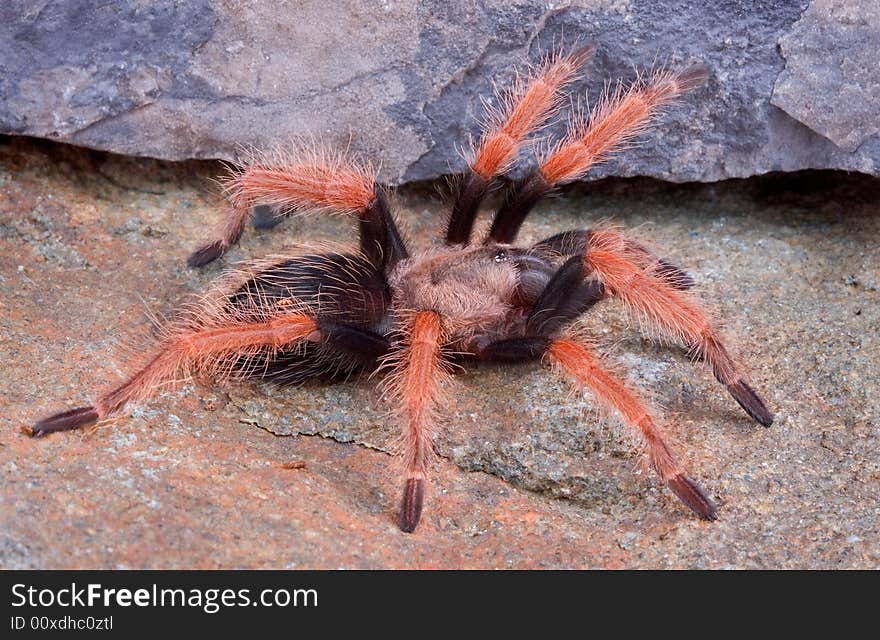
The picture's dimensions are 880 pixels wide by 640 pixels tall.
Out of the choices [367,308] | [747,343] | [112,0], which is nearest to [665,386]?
[747,343]

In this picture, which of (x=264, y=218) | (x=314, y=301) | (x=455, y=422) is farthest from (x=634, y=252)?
(x=264, y=218)

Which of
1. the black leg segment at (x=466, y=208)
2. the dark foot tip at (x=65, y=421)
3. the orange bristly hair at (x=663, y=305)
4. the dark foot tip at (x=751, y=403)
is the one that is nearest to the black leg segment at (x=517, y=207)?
the black leg segment at (x=466, y=208)

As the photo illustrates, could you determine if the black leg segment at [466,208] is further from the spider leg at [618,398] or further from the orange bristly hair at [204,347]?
the orange bristly hair at [204,347]

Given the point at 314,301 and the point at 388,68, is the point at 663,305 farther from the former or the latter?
the point at 388,68

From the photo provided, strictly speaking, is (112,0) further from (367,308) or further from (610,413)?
(610,413)

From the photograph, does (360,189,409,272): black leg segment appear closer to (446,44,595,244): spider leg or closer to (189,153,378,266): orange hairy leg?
(189,153,378,266): orange hairy leg

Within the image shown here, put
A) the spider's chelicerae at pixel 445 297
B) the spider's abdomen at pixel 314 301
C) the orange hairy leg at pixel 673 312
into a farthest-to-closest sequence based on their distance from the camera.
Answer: the spider's abdomen at pixel 314 301, the orange hairy leg at pixel 673 312, the spider's chelicerae at pixel 445 297
